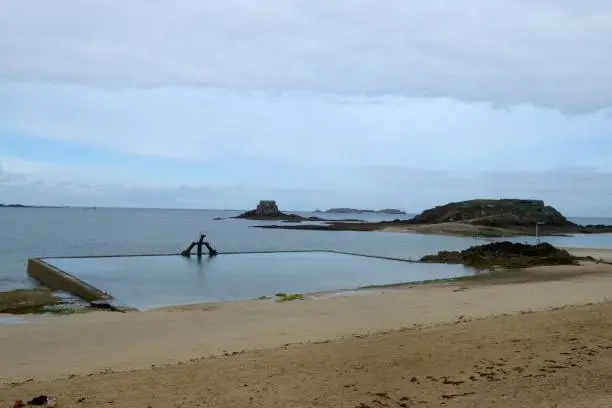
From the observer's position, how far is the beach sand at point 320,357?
5359mm

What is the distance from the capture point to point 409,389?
5559 mm

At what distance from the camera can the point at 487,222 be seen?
81.7m

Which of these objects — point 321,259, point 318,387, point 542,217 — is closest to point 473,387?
point 318,387

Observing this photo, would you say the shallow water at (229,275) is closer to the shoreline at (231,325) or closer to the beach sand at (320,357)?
the shoreline at (231,325)

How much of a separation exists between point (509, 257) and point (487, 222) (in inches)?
2258

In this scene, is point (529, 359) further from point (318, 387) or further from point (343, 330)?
point (343, 330)

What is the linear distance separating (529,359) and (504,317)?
349 cm

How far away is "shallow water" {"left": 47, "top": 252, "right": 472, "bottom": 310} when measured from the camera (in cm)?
1750

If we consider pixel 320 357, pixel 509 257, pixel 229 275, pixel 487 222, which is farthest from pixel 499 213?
pixel 320 357

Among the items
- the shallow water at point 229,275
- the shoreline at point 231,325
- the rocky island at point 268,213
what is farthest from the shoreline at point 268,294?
the rocky island at point 268,213

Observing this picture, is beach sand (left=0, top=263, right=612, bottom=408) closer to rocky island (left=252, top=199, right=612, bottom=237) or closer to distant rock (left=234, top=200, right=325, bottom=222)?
rocky island (left=252, top=199, right=612, bottom=237)

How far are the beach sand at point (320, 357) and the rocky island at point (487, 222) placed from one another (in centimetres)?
5893

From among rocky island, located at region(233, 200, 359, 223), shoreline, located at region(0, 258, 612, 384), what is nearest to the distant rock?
rocky island, located at region(233, 200, 359, 223)

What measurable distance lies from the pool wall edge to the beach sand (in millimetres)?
3170
